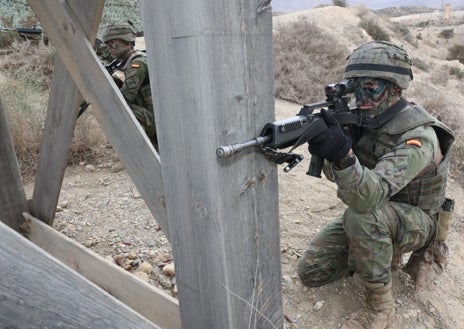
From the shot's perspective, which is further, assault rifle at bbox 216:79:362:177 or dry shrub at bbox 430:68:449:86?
dry shrub at bbox 430:68:449:86

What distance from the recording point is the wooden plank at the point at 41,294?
2.53 feet

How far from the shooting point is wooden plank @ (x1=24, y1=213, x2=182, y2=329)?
1.84 meters

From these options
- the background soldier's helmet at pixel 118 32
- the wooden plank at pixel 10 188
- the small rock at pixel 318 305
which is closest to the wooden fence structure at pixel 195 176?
the small rock at pixel 318 305

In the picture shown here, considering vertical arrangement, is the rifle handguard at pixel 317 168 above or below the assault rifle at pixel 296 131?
below

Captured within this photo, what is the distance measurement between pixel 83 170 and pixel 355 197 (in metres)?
3.26

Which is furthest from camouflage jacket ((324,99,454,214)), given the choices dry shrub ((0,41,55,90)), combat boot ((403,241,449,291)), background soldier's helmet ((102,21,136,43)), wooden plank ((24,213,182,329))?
dry shrub ((0,41,55,90))

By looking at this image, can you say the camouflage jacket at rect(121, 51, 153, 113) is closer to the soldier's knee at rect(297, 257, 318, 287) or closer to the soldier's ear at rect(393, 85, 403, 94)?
the soldier's knee at rect(297, 257, 318, 287)

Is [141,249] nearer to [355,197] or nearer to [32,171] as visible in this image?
[355,197]

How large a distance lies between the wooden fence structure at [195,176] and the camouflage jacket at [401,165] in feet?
2.37

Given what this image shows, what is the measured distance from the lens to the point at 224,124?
1.00 meters

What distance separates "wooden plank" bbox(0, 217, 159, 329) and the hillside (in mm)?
1608

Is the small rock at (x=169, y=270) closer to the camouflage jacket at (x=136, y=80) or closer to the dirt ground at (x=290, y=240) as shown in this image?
the dirt ground at (x=290, y=240)

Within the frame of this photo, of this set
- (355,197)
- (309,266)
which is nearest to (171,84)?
(355,197)

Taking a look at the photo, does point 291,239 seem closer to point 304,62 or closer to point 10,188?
point 10,188
